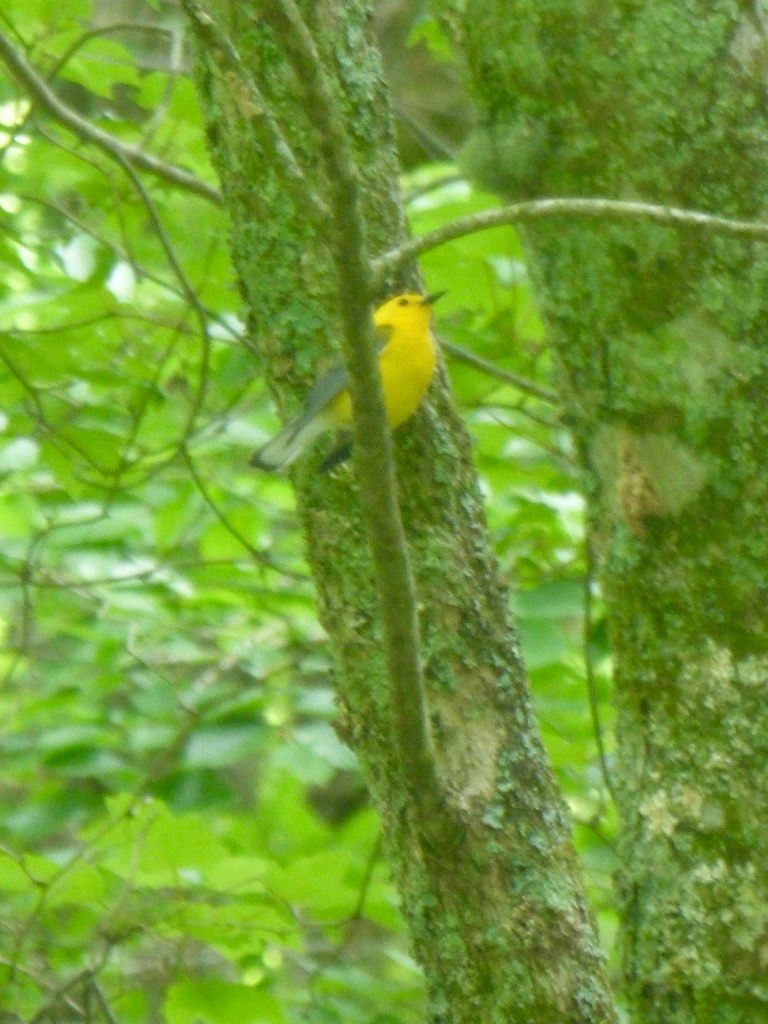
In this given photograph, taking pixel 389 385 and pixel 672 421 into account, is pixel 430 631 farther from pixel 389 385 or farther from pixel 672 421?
pixel 672 421

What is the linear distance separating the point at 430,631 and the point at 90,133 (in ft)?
5.18

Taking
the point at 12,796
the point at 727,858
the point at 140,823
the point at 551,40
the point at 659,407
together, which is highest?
the point at 551,40

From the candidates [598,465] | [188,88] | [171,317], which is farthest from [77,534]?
[598,465]

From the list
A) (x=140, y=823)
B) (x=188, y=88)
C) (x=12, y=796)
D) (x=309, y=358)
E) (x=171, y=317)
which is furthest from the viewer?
(x=12, y=796)

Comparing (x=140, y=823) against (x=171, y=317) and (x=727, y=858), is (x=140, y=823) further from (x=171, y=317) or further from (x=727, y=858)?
(x=171, y=317)

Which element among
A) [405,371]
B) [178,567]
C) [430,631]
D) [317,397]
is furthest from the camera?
[178,567]

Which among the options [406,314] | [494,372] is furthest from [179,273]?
[406,314]

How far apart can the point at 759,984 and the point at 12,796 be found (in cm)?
404

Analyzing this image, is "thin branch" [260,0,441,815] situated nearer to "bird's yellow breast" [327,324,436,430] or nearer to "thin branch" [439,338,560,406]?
"bird's yellow breast" [327,324,436,430]

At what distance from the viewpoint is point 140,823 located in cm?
239

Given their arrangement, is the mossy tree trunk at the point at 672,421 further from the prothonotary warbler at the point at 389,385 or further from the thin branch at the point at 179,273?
the thin branch at the point at 179,273

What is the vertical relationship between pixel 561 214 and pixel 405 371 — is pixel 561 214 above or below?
above

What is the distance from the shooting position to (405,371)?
1973 millimetres

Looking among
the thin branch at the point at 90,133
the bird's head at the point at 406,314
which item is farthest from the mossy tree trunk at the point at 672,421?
the thin branch at the point at 90,133
